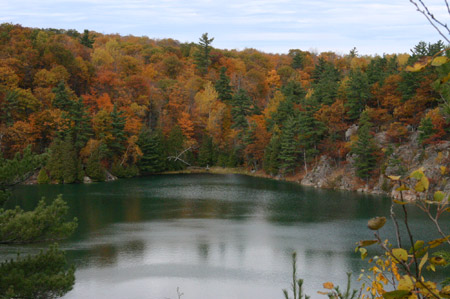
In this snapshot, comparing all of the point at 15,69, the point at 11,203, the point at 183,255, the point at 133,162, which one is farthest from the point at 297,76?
the point at 183,255

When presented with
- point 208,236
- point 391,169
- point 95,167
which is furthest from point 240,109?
point 208,236

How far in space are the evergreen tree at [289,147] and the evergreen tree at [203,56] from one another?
13720 mm

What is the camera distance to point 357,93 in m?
23.9

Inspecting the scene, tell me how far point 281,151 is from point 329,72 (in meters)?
6.41

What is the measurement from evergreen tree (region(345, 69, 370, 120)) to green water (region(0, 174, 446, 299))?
4.98 m

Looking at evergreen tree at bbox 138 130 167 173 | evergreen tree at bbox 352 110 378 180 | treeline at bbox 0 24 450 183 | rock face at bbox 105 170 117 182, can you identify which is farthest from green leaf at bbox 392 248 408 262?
evergreen tree at bbox 138 130 167 173

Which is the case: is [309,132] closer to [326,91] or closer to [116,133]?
[326,91]

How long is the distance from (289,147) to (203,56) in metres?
16.1

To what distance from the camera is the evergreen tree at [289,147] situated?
25203 mm

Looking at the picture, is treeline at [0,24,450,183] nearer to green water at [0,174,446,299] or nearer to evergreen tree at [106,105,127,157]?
evergreen tree at [106,105,127,157]

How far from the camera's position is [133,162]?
2792 centimetres

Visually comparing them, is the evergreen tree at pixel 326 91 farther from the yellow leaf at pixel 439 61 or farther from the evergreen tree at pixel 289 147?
the yellow leaf at pixel 439 61

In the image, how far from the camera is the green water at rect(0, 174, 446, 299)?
33.9 feet

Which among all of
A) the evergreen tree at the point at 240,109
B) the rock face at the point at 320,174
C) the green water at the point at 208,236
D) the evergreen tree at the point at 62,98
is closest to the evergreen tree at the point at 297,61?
the evergreen tree at the point at 240,109
